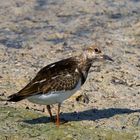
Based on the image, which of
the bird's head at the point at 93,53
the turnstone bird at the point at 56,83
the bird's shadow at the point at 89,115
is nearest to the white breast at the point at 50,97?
the turnstone bird at the point at 56,83

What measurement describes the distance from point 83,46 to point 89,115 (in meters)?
4.25

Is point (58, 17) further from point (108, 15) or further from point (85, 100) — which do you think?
point (85, 100)

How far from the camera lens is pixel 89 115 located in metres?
11.6

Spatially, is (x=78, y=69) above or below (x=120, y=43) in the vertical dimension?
above

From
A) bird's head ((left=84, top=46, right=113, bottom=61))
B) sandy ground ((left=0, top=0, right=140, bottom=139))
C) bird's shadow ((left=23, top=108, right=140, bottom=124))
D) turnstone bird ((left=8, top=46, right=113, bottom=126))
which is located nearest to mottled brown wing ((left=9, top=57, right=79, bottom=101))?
turnstone bird ((left=8, top=46, right=113, bottom=126))

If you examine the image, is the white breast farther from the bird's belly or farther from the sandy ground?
the sandy ground

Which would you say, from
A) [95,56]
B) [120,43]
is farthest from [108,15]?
[95,56]

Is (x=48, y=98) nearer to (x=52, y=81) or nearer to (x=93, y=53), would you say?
(x=52, y=81)

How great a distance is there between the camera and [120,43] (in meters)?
15.9

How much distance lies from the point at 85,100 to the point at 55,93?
1.84 meters

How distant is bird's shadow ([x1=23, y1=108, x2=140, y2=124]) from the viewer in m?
11.2

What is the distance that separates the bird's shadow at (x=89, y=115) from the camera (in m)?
11.2

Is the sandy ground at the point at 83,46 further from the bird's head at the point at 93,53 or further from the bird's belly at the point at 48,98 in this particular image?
the bird's head at the point at 93,53

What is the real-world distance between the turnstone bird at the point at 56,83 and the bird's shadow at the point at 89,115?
11.3 inches
